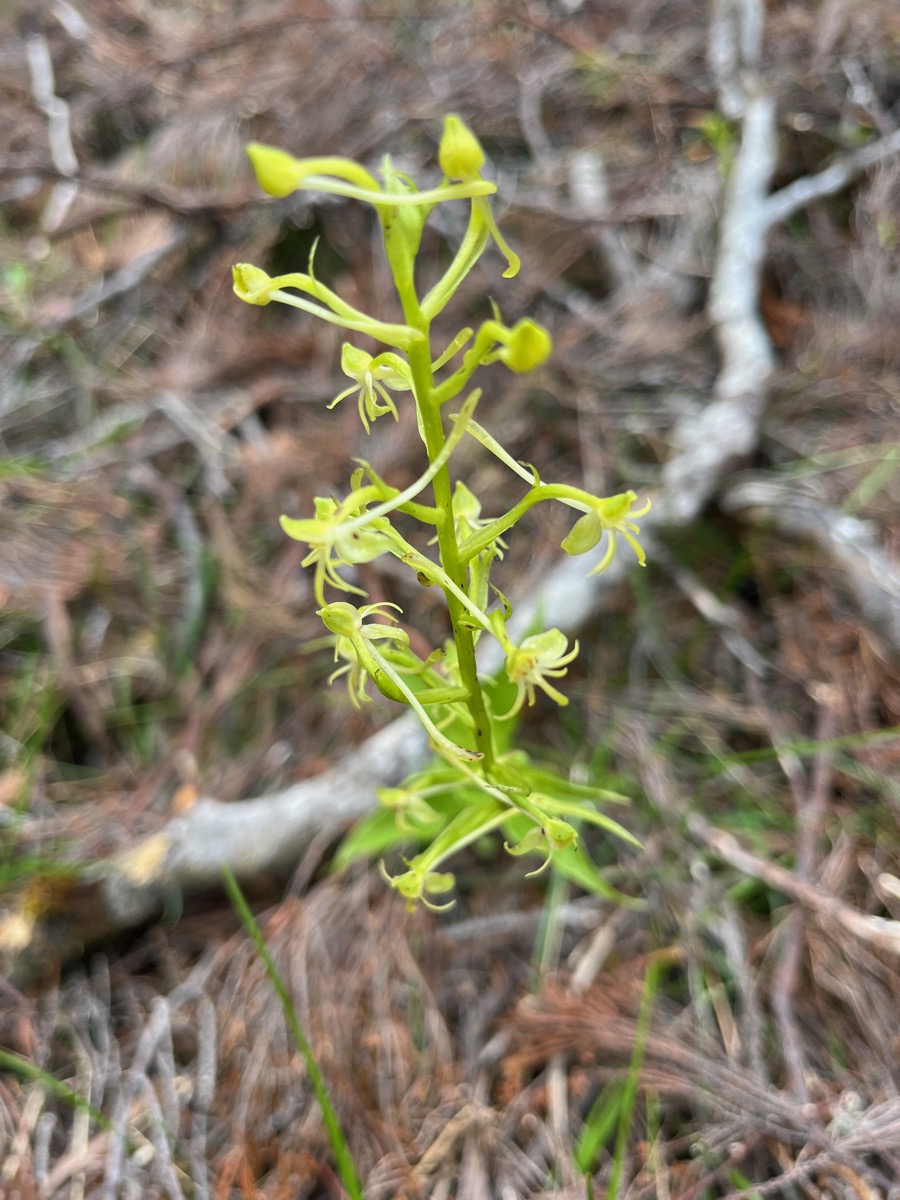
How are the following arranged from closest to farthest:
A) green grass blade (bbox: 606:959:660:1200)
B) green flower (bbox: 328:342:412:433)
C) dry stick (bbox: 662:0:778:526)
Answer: green flower (bbox: 328:342:412:433)
green grass blade (bbox: 606:959:660:1200)
dry stick (bbox: 662:0:778:526)

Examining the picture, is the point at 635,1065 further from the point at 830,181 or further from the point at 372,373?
the point at 830,181

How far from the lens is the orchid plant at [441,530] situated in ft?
2.51

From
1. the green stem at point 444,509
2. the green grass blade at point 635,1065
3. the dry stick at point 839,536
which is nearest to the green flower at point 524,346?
the green stem at point 444,509

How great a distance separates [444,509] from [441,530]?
1.1 inches

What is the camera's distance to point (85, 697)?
6.74 feet

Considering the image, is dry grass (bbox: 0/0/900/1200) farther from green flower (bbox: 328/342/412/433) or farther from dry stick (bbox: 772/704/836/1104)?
green flower (bbox: 328/342/412/433)

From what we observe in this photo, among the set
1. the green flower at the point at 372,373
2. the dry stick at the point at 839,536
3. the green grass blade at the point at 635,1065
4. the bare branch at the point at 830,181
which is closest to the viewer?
the green flower at the point at 372,373

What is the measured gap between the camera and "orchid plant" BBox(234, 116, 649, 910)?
2.51 ft

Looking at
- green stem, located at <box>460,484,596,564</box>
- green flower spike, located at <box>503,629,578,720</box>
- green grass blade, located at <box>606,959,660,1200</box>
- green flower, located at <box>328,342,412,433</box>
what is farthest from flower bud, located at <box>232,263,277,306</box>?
green grass blade, located at <box>606,959,660,1200</box>

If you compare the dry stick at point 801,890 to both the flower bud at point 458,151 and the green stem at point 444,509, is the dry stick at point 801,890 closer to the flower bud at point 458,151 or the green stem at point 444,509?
the green stem at point 444,509

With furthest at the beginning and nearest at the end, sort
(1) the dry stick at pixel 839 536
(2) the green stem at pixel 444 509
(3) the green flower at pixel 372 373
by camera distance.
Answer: (1) the dry stick at pixel 839 536, (3) the green flower at pixel 372 373, (2) the green stem at pixel 444 509

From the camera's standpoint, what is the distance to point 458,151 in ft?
2.43

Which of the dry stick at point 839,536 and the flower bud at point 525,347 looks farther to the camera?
the dry stick at point 839,536

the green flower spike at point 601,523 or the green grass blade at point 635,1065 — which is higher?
the green flower spike at point 601,523
